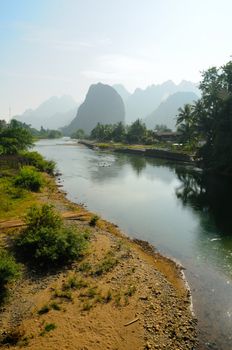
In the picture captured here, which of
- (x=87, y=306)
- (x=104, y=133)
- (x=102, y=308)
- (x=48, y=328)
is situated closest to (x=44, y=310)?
(x=48, y=328)

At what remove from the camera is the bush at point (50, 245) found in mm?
18375

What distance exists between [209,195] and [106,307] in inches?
1226

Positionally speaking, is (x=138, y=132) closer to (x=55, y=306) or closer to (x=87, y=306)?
(x=87, y=306)

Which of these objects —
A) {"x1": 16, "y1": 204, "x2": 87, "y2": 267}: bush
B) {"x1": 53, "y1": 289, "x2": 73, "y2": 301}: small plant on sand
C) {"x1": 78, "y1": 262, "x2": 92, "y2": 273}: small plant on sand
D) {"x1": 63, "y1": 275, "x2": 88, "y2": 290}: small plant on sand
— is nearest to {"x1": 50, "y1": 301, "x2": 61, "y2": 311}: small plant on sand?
{"x1": 53, "y1": 289, "x2": 73, "y2": 301}: small plant on sand

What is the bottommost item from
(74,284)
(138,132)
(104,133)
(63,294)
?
(63,294)

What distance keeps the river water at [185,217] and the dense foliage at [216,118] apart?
4075mm

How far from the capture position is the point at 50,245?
1895 centimetres

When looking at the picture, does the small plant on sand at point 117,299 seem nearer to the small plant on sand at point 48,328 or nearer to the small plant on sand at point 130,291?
the small plant on sand at point 130,291

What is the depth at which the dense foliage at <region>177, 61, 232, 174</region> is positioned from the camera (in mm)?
54250

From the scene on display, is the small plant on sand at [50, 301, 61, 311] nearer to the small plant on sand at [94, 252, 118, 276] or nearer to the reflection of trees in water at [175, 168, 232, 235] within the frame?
the small plant on sand at [94, 252, 118, 276]

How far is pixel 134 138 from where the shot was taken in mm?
134125

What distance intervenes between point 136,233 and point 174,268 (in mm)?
7246

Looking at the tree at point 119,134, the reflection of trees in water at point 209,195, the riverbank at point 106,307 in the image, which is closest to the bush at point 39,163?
the reflection of trees in water at point 209,195

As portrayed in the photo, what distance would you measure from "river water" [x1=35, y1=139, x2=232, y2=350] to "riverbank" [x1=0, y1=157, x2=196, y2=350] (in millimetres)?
1288
